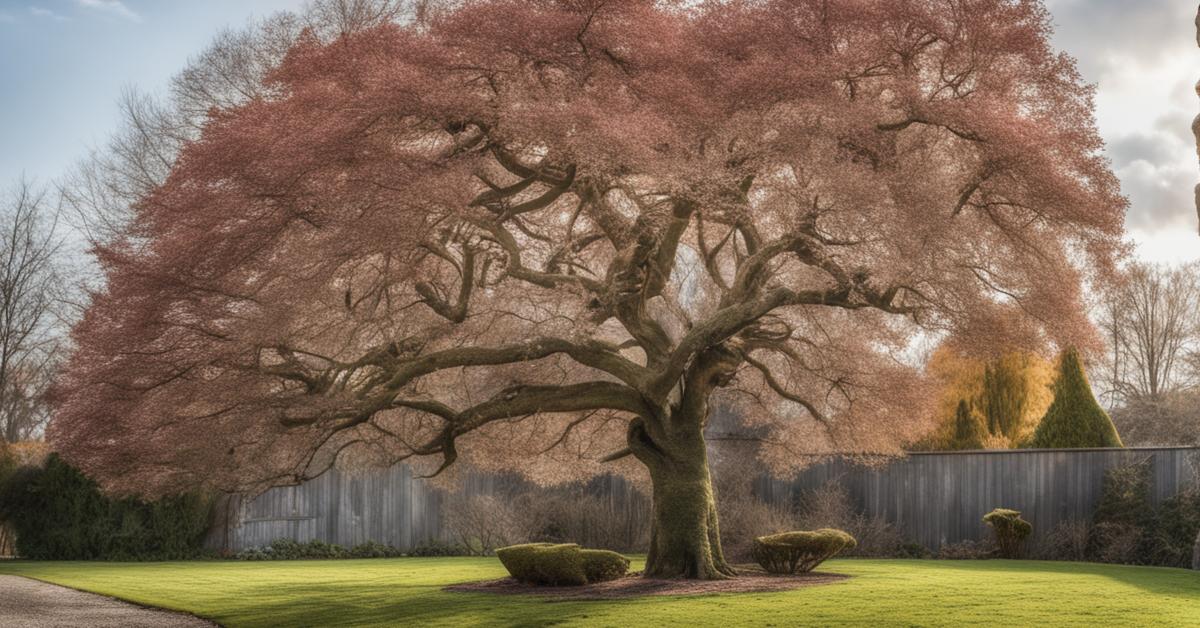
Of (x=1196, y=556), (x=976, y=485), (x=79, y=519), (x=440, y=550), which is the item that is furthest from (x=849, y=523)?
(x=79, y=519)

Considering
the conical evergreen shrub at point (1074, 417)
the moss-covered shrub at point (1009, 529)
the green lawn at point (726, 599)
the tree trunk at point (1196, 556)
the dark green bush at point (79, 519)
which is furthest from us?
the conical evergreen shrub at point (1074, 417)

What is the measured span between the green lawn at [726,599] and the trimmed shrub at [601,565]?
1552 mm

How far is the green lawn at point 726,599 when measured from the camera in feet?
38.5

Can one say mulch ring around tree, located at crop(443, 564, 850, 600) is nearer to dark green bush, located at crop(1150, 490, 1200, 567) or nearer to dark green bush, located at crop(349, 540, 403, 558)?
dark green bush, located at crop(1150, 490, 1200, 567)

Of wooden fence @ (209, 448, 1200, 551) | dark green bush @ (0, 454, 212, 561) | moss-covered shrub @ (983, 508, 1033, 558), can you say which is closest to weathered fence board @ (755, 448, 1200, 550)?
wooden fence @ (209, 448, 1200, 551)

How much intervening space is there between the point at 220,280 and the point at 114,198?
19010mm

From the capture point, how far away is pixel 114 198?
96.3ft

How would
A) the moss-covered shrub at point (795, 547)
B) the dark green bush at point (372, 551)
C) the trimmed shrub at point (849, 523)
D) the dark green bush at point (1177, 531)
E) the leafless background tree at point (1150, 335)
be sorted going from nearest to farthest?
the moss-covered shrub at point (795, 547) < the dark green bush at point (1177, 531) < the trimmed shrub at point (849, 523) < the dark green bush at point (372, 551) < the leafless background tree at point (1150, 335)

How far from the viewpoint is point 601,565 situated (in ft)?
51.7

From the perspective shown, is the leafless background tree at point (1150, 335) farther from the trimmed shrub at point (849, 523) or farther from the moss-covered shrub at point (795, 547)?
the moss-covered shrub at point (795, 547)

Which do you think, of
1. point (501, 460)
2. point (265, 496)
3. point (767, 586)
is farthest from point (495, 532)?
point (767, 586)

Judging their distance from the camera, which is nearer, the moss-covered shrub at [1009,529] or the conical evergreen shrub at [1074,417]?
the moss-covered shrub at [1009,529]

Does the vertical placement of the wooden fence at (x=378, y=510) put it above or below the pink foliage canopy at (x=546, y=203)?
below

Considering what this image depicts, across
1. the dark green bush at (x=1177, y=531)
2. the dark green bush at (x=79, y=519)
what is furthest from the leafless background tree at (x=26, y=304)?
the dark green bush at (x=1177, y=531)
